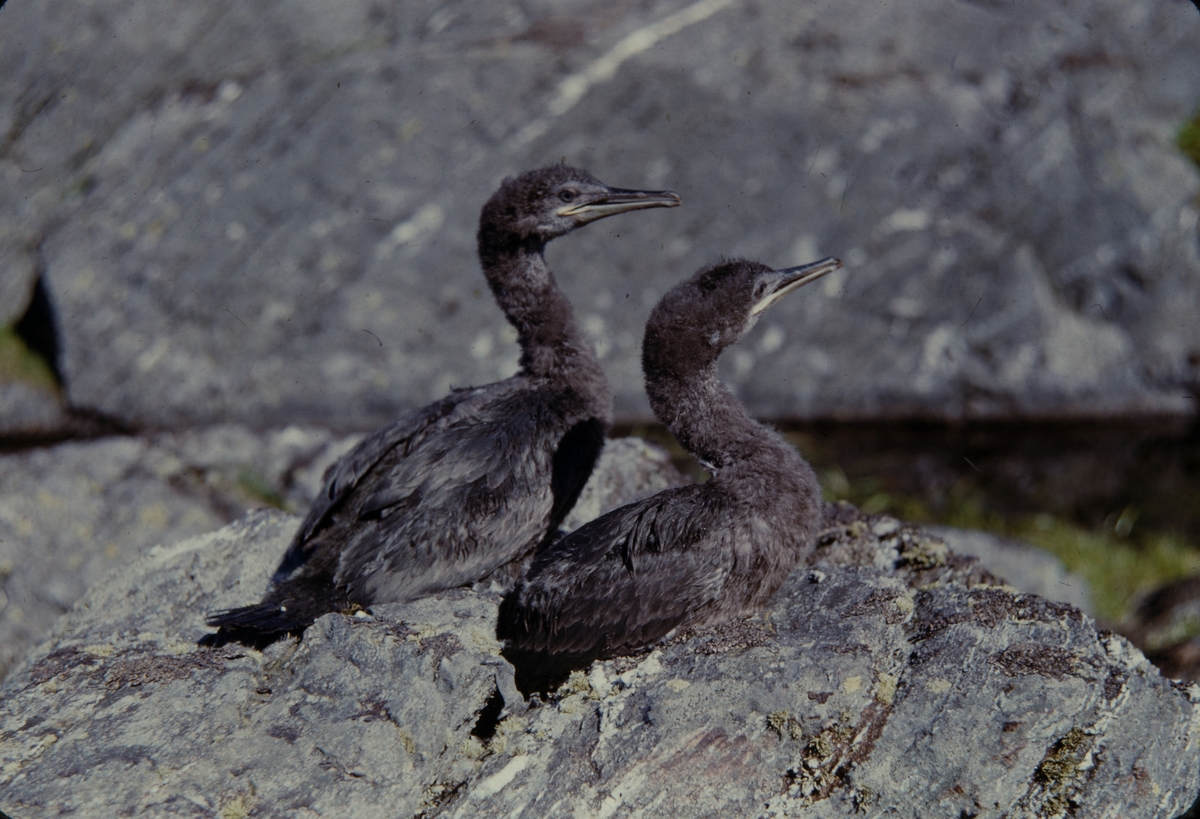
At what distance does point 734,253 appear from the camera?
765 cm

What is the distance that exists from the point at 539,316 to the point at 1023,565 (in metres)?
3.84

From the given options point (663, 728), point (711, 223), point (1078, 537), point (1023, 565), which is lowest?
point (1078, 537)

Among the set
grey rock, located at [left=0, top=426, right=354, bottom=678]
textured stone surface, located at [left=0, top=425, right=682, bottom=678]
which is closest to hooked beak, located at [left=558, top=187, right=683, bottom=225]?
textured stone surface, located at [left=0, top=425, right=682, bottom=678]

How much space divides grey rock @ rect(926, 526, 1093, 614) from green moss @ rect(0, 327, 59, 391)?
238 inches

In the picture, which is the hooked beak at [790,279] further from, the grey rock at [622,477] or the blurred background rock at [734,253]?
the blurred background rock at [734,253]

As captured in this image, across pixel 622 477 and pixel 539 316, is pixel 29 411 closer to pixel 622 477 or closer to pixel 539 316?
pixel 539 316

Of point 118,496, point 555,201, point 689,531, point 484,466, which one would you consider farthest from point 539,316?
point 118,496

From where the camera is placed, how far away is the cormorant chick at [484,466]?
4965 mm

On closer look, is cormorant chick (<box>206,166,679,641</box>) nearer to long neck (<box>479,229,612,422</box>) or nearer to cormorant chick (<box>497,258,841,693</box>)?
long neck (<box>479,229,612,422</box>)

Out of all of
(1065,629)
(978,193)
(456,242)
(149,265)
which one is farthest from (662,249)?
(1065,629)

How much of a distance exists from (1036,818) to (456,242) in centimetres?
523

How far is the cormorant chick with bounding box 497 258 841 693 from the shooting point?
4.39 m

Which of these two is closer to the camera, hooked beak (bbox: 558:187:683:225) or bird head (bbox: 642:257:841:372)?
bird head (bbox: 642:257:841:372)

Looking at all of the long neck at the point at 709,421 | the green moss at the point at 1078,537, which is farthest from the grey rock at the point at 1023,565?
the long neck at the point at 709,421
